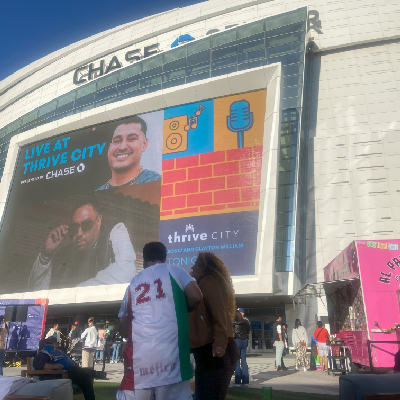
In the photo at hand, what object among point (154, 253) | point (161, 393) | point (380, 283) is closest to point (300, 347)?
point (380, 283)

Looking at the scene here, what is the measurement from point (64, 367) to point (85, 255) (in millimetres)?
16755

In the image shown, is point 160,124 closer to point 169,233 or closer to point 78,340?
point 169,233

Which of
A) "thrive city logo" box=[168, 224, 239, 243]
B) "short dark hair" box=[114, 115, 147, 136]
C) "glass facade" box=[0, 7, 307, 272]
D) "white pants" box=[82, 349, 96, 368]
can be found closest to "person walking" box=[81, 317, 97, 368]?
"white pants" box=[82, 349, 96, 368]

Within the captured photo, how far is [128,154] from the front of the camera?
23562mm

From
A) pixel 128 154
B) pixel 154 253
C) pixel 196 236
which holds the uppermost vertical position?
pixel 128 154

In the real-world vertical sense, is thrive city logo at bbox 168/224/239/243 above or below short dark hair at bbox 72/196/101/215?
below

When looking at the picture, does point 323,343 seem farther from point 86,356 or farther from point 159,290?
point 159,290

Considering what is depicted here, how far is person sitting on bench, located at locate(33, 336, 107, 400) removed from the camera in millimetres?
5734

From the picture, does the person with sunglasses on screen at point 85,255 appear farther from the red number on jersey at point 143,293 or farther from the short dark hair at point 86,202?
the red number on jersey at point 143,293

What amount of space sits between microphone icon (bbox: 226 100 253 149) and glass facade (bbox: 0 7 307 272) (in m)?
2.74

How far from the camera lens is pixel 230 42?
25.7 meters

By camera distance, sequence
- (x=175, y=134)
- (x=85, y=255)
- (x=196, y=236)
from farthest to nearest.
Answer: (x=175, y=134) → (x=85, y=255) → (x=196, y=236)

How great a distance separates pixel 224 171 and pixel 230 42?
1026 centimetres

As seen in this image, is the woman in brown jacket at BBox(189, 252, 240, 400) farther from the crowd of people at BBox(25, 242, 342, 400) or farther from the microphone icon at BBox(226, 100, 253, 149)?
the microphone icon at BBox(226, 100, 253, 149)
